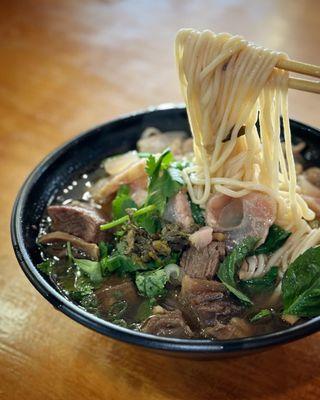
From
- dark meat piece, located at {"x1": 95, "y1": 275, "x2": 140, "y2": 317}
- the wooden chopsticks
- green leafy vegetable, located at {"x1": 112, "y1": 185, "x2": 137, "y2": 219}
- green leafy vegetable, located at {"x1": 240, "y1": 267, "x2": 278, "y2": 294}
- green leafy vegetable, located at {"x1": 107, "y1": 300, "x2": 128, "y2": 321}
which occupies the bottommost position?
green leafy vegetable, located at {"x1": 107, "y1": 300, "x2": 128, "y2": 321}

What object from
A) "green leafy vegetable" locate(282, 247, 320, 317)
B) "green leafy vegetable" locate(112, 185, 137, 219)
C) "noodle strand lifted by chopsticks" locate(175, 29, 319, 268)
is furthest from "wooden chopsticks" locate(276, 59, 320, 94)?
"green leafy vegetable" locate(112, 185, 137, 219)

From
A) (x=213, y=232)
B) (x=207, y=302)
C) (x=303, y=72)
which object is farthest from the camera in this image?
(x=213, y=232)

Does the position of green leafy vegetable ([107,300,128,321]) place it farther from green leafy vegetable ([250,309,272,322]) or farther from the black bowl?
green leafy vegetable ([250,309,272,322])

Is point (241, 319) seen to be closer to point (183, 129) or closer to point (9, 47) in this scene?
point (183, 129)

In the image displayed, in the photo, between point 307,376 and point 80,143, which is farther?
point 80,143

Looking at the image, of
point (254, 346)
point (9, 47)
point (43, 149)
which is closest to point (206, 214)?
point (254, 346)

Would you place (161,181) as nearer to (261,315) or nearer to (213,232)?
(213,232)

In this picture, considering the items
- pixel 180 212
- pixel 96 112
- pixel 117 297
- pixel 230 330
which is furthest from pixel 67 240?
pixel 96 112
